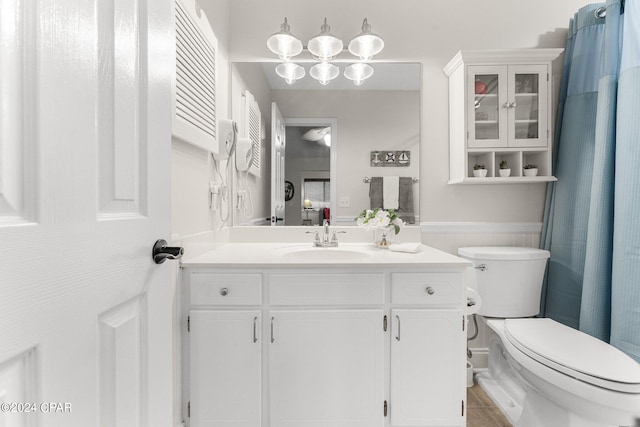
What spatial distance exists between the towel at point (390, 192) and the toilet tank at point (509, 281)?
0.57m

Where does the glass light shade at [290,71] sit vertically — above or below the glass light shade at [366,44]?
below

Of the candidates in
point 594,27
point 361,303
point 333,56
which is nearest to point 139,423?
point 361,303

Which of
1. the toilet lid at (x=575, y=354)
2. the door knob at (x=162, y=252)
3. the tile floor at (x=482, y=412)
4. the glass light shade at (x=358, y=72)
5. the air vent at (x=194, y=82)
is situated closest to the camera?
the door knob at (x=162, y=252)

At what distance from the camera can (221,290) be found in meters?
1.34

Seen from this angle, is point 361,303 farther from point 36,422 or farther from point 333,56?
point 333,56

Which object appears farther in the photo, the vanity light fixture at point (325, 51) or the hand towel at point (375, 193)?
the hand towel at point (375, 193)

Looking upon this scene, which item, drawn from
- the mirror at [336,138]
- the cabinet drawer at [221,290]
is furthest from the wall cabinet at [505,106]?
the cabinet drawer at [221,290]

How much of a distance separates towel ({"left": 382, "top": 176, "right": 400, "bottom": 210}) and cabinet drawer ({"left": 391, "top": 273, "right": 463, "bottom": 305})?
2.22 feet

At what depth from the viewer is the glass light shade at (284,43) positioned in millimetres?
1836

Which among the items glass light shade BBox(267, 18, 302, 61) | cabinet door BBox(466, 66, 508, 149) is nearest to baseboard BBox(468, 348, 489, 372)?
cabinet door BBox(466, 66, 508, 149)

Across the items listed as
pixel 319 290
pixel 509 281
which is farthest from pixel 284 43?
pixel 509 281

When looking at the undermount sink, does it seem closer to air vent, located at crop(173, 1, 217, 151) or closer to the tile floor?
air vent, located at crop(173, 1, 217, 151)

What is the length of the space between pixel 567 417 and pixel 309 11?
2.44 m

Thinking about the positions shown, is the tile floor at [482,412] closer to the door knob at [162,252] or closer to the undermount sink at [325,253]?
the undermount sink at [325,253]
